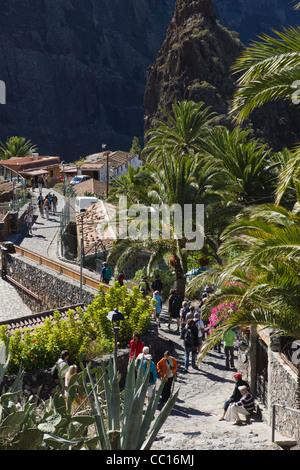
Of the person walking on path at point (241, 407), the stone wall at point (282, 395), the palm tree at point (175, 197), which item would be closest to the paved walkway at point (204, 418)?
the person walking on path at point (241, 407)

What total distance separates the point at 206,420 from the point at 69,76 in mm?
140781

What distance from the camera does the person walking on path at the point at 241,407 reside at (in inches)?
436

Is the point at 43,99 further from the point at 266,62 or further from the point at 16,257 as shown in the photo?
the point at 266,62

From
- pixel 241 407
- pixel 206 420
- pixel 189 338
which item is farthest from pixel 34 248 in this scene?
pixel 241 407

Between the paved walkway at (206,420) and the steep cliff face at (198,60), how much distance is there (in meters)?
68.6

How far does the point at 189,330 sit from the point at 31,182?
1664 inches

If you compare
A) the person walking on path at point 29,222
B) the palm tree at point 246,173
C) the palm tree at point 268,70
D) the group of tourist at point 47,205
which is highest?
the palm tree at point 268,70

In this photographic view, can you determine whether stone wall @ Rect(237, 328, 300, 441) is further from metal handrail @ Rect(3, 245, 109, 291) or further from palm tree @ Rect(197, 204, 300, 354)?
metal handrail @ Rect(3, 245, 109, 291)

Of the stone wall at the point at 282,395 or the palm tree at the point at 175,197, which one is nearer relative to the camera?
the stone wall at the point at 282,395

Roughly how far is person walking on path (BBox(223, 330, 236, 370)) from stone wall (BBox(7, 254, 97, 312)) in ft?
20.7

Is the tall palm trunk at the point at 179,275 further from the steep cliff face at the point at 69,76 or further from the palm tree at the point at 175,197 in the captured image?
the steep cliff face at the point at 69,76

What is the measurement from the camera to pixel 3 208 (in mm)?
37844

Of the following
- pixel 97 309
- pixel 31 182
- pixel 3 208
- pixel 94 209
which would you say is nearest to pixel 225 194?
pixel 97 309

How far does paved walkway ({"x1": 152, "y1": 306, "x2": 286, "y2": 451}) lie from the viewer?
8.98 metres
